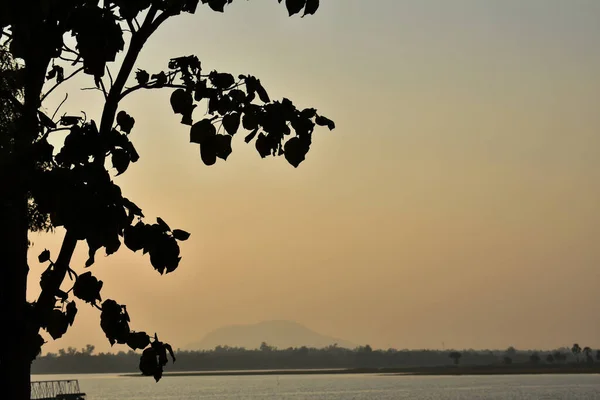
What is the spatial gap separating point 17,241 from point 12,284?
276 mm

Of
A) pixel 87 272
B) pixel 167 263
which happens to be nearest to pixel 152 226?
pixel 167 263

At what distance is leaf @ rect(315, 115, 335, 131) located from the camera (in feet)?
20.0

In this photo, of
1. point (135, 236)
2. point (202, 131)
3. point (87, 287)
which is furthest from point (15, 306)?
point (202, 131)

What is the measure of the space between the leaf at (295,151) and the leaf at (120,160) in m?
0.97

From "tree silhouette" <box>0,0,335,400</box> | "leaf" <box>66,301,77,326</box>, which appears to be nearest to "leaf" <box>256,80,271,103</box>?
"tree silhouette" <box>0,0,335,400</box>

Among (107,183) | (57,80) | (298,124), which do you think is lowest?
(107,183)

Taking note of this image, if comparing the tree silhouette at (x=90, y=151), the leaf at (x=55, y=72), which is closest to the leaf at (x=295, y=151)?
the tree silhouette at (x=90, y=151)

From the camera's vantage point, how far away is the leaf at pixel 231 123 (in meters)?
6.19

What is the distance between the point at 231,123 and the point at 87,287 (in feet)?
4.55

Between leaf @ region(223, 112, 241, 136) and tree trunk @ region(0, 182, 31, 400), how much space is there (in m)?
1.34

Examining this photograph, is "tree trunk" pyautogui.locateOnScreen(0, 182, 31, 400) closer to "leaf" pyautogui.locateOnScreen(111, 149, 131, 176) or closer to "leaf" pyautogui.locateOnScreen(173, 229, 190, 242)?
"leaf" pyautogui.locateOnScreen(111, 149, 131, 176)

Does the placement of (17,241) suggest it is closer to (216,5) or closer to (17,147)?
(17,147)

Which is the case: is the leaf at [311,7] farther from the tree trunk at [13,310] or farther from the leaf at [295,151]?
the tree trunk at [13,310]

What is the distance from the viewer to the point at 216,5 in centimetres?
614
